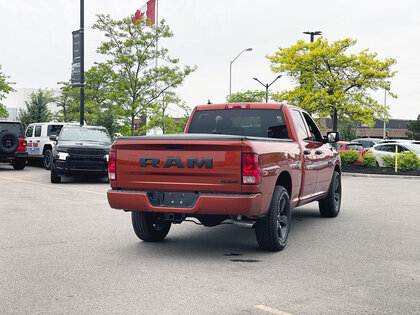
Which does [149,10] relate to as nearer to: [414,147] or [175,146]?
[414,147]

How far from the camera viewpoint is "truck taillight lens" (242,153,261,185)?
20.5ft

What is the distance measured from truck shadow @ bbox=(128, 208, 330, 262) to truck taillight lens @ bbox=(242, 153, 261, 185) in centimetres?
100

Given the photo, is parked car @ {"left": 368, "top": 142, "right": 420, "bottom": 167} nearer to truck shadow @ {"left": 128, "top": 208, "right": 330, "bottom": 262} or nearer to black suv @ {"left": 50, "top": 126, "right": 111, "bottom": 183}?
black suv @ {"left": 50, "top": 126, "right": 111, "bottom": 183}

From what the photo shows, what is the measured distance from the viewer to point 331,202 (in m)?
10.2

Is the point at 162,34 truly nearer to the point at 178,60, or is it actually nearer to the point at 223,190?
the point at 178,60

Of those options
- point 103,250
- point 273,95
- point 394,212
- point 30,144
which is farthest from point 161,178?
point 273,95

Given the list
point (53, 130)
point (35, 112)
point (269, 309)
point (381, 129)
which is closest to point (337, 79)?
point (53, 130)

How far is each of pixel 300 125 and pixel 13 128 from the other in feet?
55.7

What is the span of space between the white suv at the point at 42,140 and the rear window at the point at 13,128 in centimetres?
116

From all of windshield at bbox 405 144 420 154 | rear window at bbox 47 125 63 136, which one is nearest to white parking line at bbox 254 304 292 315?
rear window at bbox 47 125 63 136

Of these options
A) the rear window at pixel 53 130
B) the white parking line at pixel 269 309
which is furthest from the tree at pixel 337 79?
the white parking line at pixel 269 309

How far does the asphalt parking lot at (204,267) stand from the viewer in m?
4.73

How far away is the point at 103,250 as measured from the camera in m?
7.06

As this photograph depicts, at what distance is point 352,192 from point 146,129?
60.3 ft
